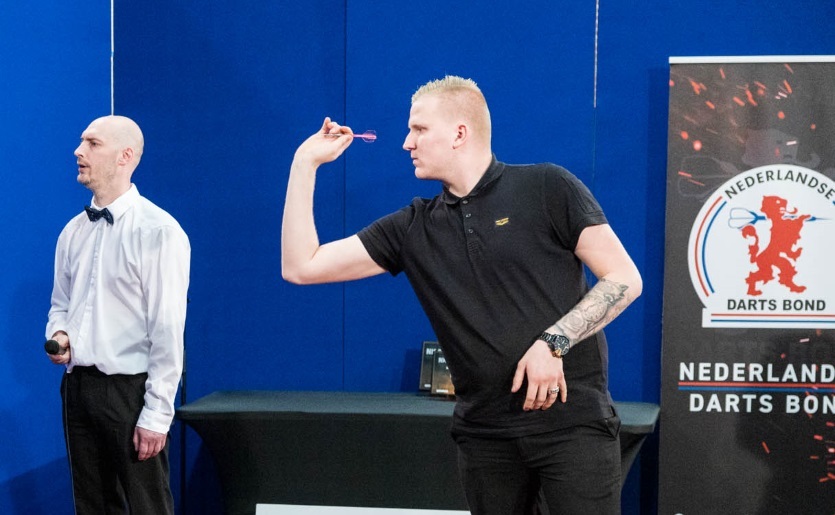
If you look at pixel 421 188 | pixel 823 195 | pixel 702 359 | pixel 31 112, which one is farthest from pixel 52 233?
pixel 823 195

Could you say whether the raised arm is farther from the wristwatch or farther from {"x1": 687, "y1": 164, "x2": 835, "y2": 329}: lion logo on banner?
{"x1": 687, "y1": 164, "x2": 835, "y2": 329}: lion logo on banner

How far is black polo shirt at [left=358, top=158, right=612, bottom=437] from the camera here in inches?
82.3

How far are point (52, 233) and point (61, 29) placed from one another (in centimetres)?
89

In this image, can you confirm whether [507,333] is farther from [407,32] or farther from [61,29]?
[61,29]

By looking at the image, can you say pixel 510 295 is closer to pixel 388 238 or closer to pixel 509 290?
pixel 509 290

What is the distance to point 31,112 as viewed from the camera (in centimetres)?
380

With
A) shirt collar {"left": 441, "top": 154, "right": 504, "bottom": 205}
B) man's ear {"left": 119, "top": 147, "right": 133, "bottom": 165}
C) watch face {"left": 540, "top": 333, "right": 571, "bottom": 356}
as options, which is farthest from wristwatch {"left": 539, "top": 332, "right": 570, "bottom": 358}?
man's ear {"left": 119, "top": 147, "right": 133, "bottom": 165}

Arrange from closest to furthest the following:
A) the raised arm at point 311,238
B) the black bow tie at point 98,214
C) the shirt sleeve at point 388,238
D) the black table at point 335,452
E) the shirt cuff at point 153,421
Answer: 1. the raised arm at point 311,238
2. the shirt sleeve at point 388,238
3. the shirt cuff at point 153,421
4. the black bow tie at point 98,214
5. the black table at point 335,452

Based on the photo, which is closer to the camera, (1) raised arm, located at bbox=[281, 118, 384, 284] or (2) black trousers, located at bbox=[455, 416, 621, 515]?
(2) black trousers, located at bbox=[455, 416, 621, 515]

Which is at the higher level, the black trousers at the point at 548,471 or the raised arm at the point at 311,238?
the raised arm at the point at 311,238

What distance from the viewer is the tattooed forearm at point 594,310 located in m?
2.02

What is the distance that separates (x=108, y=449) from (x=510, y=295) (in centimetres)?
154

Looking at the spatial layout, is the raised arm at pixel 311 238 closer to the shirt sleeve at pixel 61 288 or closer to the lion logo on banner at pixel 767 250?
the shirt sleeve at pixel 61 288

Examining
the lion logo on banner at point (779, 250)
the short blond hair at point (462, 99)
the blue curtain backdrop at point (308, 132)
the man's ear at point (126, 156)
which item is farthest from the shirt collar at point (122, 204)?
the lion logo on banner at point (779, 250)
